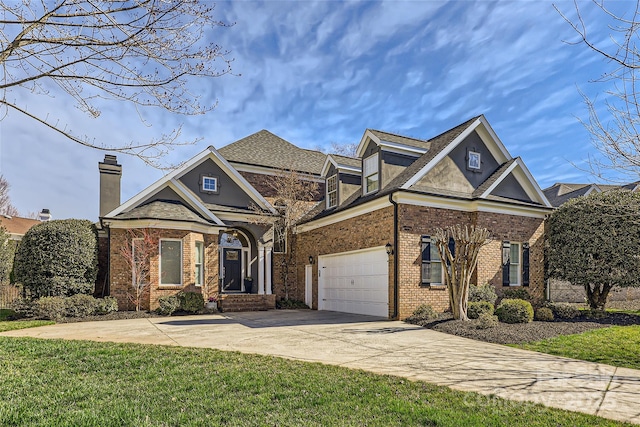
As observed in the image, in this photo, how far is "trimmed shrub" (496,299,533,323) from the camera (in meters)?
11.3

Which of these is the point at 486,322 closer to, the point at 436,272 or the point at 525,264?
the point at 436,272

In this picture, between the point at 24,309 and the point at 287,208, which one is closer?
the point at 24,309

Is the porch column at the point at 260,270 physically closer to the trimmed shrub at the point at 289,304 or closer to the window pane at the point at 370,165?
the trimmed shrub at the point at 289,304

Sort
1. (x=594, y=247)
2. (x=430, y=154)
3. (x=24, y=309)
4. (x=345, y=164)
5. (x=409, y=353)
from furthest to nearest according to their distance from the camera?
1. (x=345, y=164)
2. (x=430, y=154)
3. (x=594, y=247)
4. (x=24, y=309)
5. (x=409, y=353)

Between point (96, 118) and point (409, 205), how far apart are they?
31.1 ft

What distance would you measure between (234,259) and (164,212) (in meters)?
4.82

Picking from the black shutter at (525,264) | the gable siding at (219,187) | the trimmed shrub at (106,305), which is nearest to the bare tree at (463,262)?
the black shutter at (525,264)

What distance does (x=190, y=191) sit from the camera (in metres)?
17.2

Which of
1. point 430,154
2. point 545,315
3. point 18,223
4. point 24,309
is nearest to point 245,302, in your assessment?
point 24,309

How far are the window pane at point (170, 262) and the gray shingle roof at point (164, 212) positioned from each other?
39.4 inches

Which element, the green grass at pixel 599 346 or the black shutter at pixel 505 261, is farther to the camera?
the black shutter at pixel 505 261

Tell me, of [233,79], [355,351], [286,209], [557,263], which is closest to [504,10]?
[233,79]

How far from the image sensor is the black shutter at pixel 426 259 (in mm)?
12828

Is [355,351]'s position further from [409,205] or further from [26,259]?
[26,259]
